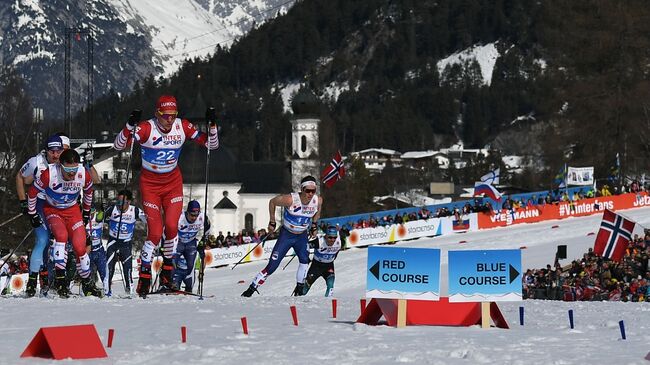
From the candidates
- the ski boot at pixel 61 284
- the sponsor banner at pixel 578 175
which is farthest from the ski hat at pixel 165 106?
the sponsor banner at pixel 578 175

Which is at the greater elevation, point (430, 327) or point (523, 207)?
point (523, 207)

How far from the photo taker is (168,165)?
14719 mm

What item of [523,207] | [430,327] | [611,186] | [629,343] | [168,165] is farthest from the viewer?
[611,186]

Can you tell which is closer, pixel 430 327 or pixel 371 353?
pixel 371 353

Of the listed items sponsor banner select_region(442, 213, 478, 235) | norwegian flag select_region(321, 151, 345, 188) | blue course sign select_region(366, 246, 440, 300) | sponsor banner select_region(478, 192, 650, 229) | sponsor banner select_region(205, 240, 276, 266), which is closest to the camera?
blue course sign select_region(366, 246, 440, 300)

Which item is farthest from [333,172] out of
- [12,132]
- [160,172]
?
[12,132]

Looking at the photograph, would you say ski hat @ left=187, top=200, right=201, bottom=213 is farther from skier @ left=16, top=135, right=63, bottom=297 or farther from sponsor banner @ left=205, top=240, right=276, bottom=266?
sponsor banner @ left=205, top=240, right=276, bottom=266

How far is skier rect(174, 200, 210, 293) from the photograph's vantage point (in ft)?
61.8

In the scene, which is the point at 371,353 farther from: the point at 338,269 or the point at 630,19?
the point at 630,19

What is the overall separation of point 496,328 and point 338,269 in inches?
962

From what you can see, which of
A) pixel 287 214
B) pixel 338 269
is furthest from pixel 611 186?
pixel 287 214

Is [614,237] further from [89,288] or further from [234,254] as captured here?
[234,254]

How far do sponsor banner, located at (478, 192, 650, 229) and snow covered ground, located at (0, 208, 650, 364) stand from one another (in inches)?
1190

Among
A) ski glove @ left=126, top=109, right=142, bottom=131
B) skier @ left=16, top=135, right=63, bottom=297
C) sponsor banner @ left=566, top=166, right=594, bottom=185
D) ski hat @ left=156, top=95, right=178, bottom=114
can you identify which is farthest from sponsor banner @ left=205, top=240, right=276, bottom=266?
ski glove @ left=126, top=109, right=142, bottom=131
